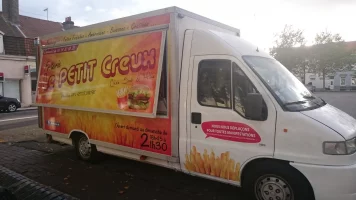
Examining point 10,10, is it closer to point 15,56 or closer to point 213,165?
point 15,56

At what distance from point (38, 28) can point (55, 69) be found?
91.6 feet

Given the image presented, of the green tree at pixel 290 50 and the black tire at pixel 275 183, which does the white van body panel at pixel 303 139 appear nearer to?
the black tire at pixel 275 183

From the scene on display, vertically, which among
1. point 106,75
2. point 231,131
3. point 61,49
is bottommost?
point 231,131

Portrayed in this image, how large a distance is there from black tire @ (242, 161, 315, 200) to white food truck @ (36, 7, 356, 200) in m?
0.01

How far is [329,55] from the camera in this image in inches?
1661

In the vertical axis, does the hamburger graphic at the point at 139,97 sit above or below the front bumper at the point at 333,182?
above

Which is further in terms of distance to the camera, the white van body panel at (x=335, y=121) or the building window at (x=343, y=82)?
the building window at (x=343, y=82)

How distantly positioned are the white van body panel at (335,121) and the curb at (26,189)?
355cm

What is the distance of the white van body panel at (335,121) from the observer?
333 centimetres

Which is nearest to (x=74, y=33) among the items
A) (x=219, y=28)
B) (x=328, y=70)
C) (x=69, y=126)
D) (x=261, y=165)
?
(x=69, y=126)

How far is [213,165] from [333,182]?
5.06 ft

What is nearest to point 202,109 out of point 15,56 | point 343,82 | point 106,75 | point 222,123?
point 222,123

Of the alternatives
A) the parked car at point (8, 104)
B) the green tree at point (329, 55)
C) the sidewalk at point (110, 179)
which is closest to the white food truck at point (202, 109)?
the sidewalk at point (110, 179)

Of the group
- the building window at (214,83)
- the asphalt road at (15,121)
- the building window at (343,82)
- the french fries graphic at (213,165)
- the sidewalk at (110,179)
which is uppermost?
the building window at (343,82)
